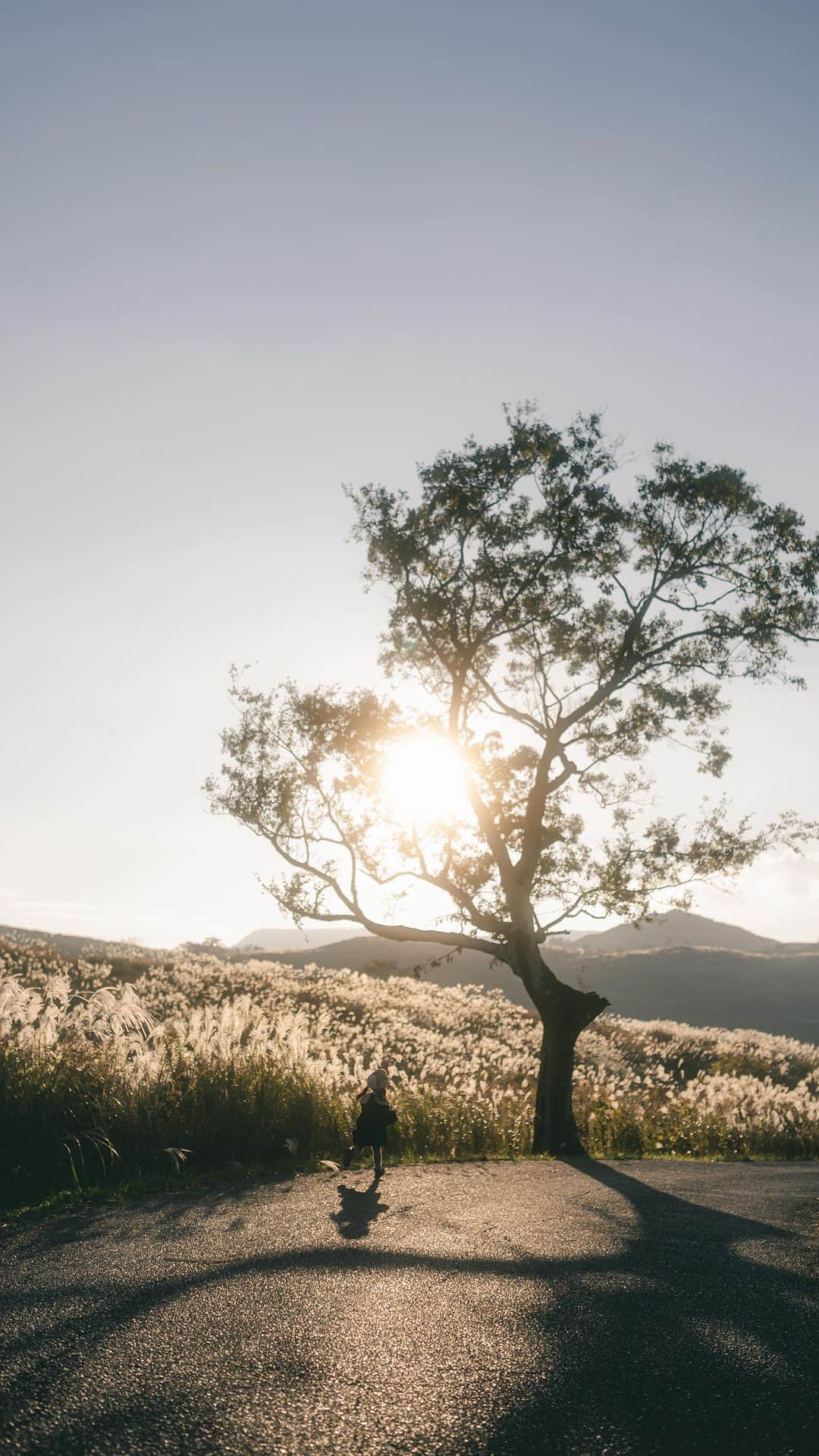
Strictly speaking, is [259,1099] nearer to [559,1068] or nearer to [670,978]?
[559,1068]

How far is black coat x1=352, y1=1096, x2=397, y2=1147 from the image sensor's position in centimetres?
959

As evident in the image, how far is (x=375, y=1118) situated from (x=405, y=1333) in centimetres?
541

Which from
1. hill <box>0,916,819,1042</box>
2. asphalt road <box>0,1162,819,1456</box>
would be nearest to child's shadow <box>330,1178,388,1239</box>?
asphalt road <box>0,1162,819,1456</box>

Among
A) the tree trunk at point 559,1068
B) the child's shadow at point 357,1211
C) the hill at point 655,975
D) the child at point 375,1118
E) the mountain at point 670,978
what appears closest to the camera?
the child's shadow at point 357,1211

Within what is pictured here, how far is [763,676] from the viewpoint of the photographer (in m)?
18.0

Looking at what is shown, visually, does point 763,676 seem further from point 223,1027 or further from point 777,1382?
point 777,1382

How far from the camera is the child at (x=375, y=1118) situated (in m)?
9.56

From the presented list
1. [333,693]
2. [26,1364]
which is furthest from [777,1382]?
[333,693]

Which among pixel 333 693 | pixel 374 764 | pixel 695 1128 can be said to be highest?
pixel 333 693

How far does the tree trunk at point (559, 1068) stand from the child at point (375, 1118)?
5177 millimetres

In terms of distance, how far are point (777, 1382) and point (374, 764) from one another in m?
13.7

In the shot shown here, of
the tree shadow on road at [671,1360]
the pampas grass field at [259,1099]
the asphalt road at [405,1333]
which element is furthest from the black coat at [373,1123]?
the tree shadow on road at [671,1360]

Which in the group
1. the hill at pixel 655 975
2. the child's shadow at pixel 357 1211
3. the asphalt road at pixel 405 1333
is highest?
the hill at pixel 655 975

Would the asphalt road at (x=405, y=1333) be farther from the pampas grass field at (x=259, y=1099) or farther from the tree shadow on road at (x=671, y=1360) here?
the pampas grass field at (x=259, y=1099)
